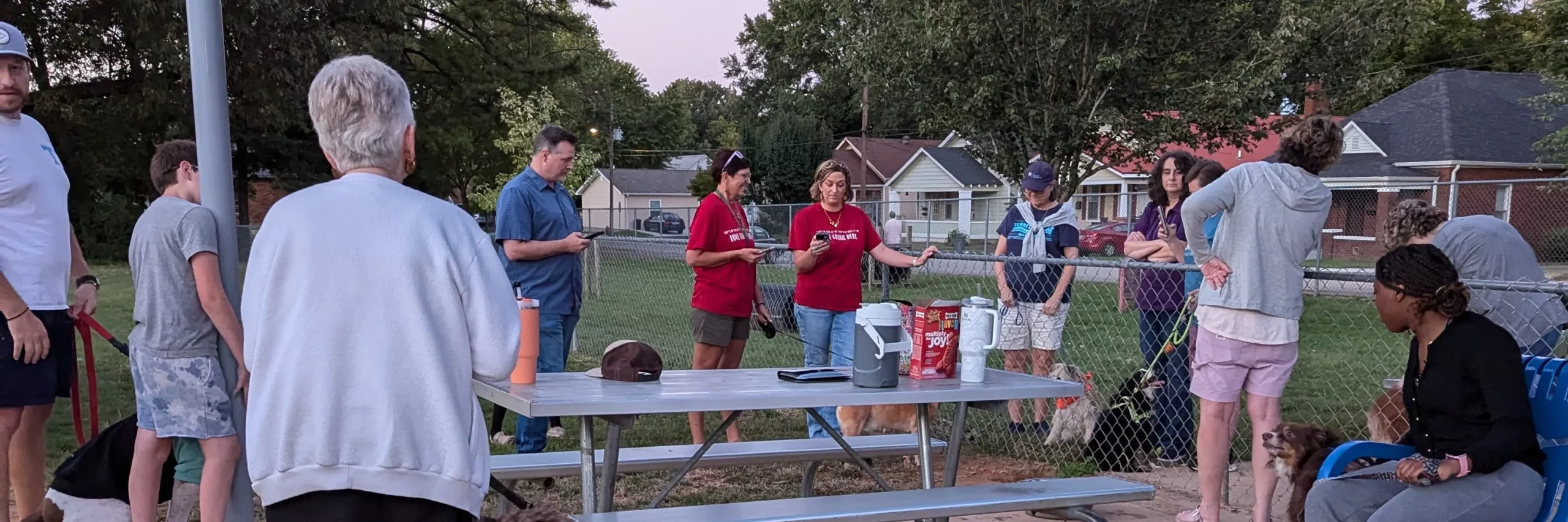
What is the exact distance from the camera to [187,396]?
10.9 feet

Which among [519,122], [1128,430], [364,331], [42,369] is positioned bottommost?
[1128,430]

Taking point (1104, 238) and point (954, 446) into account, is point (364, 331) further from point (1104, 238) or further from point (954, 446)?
point (1104, 238)

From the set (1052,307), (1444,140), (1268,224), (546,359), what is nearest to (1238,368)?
(1268,224)

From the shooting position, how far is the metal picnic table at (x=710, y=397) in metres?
2.97

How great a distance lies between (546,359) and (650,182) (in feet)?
210

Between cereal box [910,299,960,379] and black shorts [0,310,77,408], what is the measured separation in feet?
9.82

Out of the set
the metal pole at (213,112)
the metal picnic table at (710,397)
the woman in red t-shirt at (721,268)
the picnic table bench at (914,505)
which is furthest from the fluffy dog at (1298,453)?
the metal pole at (213,112)

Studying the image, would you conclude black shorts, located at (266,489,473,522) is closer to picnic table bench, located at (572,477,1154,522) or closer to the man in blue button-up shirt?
picnic table bench, located at (572,477,1154,522)

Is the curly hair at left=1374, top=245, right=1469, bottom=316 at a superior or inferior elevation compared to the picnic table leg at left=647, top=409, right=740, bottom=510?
superior

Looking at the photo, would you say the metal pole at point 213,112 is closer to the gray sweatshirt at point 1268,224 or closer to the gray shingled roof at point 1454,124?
the gray sweatshirt at point 1268,224

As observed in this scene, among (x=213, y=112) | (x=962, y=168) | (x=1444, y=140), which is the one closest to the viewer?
(x=213, y=112)

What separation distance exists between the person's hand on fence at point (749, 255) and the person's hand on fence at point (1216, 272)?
6.94ft

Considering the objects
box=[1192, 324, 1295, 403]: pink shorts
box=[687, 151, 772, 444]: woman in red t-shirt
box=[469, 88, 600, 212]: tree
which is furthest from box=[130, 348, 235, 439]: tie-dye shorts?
box=[469, 88, 600, 212]: tree

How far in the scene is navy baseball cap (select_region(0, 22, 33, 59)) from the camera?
138 inches
